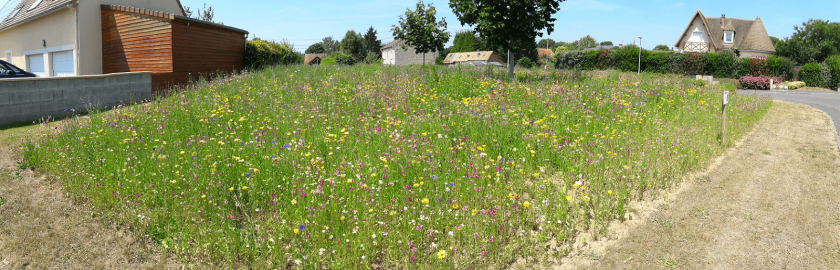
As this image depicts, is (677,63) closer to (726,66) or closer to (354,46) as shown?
(726,66)

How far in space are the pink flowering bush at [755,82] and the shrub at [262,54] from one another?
1175 inches

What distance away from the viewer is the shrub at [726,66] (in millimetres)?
32906

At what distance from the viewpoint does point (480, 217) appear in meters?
4.64

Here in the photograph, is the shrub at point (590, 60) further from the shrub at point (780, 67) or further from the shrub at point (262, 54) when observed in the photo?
the shrub at point (262, 54)

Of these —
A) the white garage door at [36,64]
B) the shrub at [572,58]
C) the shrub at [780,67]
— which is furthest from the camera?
the shrub at [572,58]

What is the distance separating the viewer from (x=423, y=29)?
3331 centimetres

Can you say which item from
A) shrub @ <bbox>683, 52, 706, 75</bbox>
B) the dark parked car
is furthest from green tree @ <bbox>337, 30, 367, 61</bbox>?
the dark parked car

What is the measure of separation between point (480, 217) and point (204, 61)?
15.6 meters

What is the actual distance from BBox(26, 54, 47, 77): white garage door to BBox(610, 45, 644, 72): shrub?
37161mm

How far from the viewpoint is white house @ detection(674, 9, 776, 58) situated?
46.8 m

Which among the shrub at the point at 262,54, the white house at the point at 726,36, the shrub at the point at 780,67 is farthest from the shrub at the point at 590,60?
the shrub at the point at 262,54

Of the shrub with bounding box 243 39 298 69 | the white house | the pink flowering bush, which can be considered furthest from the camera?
the white house

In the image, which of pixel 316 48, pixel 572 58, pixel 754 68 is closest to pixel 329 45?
pixel 316 48

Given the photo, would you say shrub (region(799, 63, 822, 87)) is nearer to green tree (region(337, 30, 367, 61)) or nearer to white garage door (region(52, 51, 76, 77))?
white garage door (region(52, 51, 76, 77))
